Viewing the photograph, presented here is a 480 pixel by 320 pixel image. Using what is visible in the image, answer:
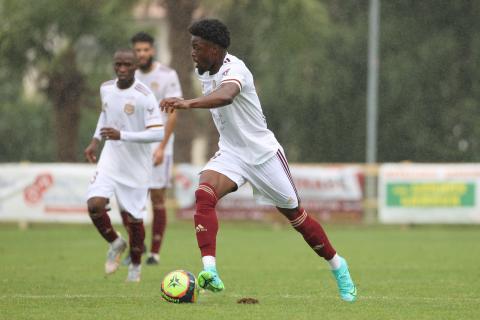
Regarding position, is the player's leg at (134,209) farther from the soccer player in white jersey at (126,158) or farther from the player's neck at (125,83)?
the player's neck at (125,83)

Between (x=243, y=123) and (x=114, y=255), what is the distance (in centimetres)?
316

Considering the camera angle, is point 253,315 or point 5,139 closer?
point 253,315

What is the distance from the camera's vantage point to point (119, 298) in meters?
9.88

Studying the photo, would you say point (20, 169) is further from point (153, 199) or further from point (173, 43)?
point (153, 199)

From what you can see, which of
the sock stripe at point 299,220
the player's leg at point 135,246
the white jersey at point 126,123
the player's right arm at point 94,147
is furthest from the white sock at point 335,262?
the player's right arm at point 94,147

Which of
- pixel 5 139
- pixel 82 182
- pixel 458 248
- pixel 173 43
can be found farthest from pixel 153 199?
pixel 5 139

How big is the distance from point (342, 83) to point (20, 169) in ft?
63.0

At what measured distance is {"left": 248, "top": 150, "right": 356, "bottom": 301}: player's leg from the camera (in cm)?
942

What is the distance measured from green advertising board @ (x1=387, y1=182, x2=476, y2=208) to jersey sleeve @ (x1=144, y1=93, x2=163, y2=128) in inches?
549

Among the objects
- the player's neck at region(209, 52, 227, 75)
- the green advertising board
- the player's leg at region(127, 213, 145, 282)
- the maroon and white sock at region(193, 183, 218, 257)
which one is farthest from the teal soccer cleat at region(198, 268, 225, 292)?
the green advertising board

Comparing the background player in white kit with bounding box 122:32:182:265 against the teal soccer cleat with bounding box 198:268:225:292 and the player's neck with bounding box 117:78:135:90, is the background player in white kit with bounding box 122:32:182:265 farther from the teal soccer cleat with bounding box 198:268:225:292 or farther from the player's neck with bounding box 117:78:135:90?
the teal soccer cleat with bounding box 198:268:225:292

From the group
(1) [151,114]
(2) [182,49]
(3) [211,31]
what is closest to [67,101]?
(2) [182,49]

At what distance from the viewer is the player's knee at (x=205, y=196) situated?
9.14 m

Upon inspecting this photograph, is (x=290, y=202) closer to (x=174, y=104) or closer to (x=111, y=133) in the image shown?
(x=174, y=104)
